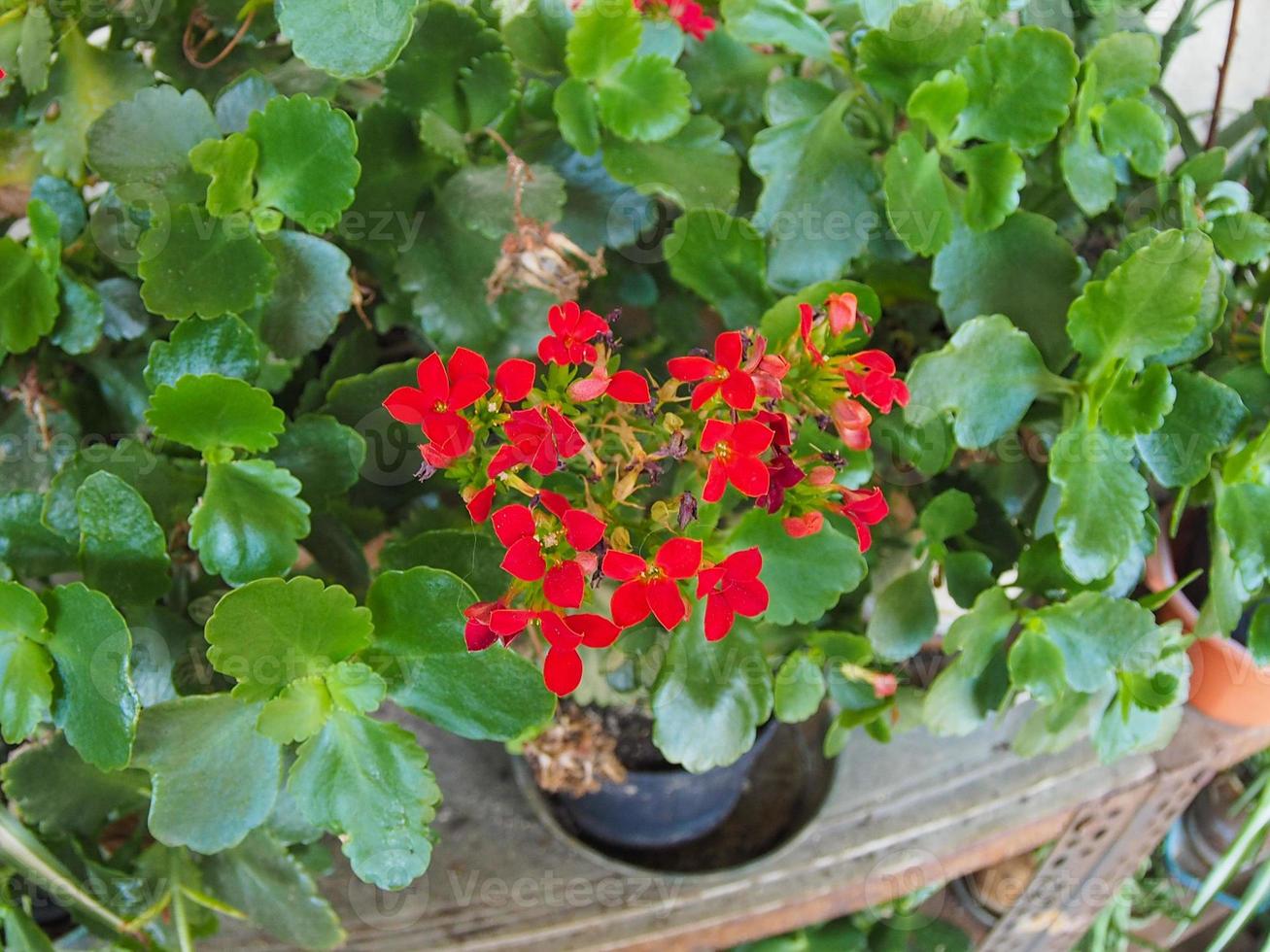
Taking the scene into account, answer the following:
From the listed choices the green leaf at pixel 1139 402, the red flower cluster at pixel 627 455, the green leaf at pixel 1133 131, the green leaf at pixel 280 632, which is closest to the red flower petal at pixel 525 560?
the red flower cluster at pixel 627 455

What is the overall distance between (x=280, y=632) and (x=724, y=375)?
221mm

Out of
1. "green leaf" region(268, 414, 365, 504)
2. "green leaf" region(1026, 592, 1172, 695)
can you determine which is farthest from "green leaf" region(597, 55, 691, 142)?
"green leaf" region(1026, 592, 1172, 695)

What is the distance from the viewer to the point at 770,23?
555 mm

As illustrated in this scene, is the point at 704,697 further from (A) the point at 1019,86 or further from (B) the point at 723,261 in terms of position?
(A) the point at 1019,86

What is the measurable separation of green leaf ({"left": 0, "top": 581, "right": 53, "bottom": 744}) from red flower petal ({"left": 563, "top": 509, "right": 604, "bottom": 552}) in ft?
0.84

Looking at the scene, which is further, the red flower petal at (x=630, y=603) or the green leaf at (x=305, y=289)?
the green leaf at (x=305, y=289)

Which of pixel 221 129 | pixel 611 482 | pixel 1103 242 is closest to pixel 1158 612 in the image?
pixel 1103 242

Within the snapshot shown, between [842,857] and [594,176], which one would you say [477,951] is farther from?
[594,176]

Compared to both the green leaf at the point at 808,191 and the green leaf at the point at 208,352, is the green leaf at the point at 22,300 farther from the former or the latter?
the green leaf at the point at 808,191

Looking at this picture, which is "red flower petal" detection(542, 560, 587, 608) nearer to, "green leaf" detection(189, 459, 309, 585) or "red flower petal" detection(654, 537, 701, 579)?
"red flower petal" detection(654, 537, 701, 579)

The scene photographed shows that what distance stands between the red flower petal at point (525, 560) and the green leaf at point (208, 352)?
21 cm

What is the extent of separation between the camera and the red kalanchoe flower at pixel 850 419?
1.38ft

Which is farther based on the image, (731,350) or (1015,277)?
(1015,277)

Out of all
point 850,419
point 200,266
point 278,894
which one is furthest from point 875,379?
point 278,894
